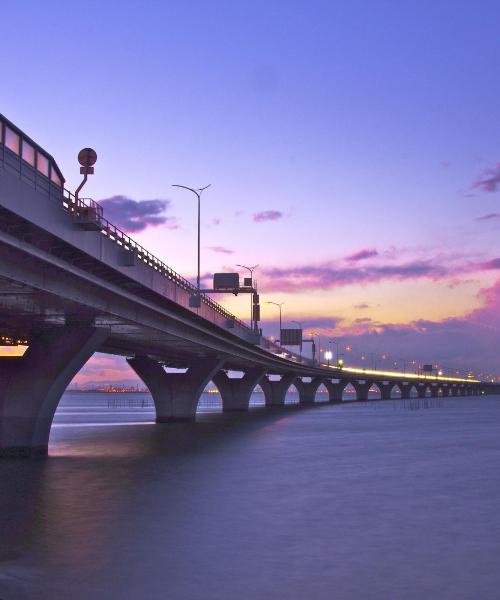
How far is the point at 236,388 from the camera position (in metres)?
138

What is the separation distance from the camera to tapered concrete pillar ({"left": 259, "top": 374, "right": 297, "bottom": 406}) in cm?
17450

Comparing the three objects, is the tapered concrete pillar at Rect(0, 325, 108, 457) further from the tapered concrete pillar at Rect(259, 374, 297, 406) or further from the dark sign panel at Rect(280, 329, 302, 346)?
the tapered concrete pillar at Rect(259, 374, 297, 406)

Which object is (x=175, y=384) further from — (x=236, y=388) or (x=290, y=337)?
(x=290, y=337)

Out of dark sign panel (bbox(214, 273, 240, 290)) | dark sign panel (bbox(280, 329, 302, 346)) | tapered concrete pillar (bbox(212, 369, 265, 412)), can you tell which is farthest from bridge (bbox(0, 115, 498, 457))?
dark sign panel (bbox(280, 329, 302, 346))

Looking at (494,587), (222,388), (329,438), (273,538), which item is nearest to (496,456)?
(329,438)

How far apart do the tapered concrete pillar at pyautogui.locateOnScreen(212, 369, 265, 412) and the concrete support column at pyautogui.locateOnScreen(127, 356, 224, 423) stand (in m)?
45.1

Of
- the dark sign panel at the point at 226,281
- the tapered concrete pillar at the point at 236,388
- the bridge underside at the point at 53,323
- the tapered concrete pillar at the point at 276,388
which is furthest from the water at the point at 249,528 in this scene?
the tapered concrete pillar at the point at 276,388

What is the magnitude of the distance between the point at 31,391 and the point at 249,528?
2455 cm

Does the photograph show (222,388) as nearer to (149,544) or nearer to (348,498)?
(348,498)

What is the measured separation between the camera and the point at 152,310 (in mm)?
49469

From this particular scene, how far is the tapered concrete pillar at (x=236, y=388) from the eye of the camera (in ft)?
445

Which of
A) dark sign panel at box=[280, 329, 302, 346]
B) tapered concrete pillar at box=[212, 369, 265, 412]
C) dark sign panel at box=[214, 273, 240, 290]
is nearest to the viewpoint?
dark sign panel at box=[214, 273, 240, 290]

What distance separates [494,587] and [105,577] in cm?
727

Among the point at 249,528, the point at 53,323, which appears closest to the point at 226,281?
the point at 53,323
